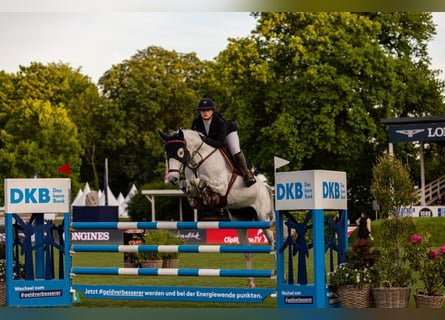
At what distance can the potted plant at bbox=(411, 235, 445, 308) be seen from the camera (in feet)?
32.1

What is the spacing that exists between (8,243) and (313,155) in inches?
1177

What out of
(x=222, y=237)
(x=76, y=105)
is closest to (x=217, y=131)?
(x=222, y=237)

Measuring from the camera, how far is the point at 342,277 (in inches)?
386

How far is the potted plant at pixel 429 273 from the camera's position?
9773mm

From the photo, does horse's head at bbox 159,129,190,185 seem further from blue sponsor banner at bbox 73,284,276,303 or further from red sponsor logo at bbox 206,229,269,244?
red sponsor logo at bbox 206,229,269,244

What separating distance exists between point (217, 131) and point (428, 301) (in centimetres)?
382

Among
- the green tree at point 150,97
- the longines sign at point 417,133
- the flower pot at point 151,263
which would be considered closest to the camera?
the flower pot at point 151,263

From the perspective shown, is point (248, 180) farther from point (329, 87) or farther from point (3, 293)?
point (329, 87)

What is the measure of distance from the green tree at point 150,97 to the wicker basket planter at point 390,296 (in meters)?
49.8

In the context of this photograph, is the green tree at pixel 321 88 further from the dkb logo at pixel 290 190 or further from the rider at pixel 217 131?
the dkb logo at pixel 290 190

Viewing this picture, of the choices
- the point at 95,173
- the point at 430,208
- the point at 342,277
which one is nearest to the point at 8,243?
the point at 342,277

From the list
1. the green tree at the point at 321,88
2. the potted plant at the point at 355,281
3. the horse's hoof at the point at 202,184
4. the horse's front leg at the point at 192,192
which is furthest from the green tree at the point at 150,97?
the potted plant at the point at 355,281

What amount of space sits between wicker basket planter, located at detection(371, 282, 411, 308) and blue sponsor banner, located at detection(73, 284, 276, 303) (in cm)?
118

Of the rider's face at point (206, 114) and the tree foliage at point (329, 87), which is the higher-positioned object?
the tree foliage at point (329, 87)
